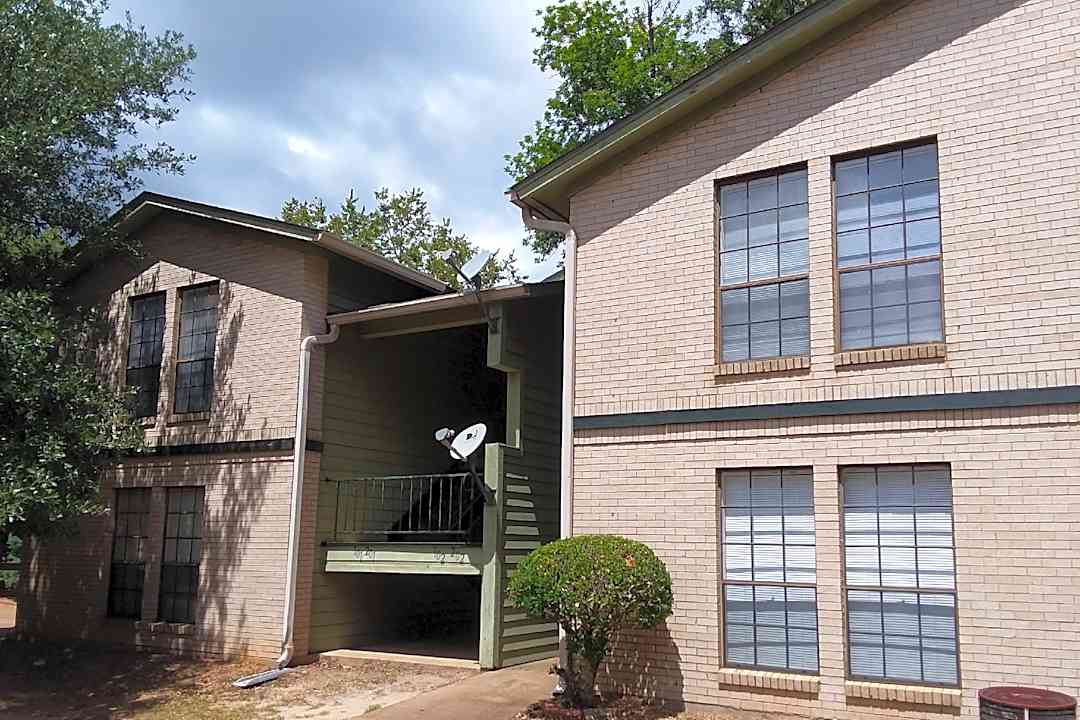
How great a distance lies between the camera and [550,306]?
13.9m

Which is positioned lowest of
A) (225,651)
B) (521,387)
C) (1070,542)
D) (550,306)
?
(225,651)

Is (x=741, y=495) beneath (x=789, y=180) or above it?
beneath

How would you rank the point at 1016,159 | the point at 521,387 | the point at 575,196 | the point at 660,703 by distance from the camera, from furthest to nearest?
the point at 521,387
the point at 575,196
the point at 660,703
the point at 1016,159

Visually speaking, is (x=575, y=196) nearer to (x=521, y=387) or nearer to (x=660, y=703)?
(x=521, y=387)

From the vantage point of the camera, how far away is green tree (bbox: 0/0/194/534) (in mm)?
12055

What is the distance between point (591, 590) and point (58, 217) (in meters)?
10.4

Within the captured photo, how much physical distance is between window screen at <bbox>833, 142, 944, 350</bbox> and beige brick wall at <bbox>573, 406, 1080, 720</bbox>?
0.91 meters

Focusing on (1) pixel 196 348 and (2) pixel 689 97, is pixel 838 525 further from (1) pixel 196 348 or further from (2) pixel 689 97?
(1) pixel 196 348

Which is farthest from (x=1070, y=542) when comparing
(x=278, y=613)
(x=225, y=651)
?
(x=225, y=651)

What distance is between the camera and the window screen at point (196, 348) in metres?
14.9

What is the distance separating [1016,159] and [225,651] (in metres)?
11.4

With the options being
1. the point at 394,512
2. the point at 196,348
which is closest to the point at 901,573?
the point at 394,512

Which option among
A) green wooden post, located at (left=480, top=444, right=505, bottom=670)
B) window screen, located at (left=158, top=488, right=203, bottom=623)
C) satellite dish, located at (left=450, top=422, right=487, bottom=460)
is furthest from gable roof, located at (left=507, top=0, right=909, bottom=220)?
window screen, located at (left=158, top=488, right=203, bottom=623)

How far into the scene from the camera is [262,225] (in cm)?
1409
